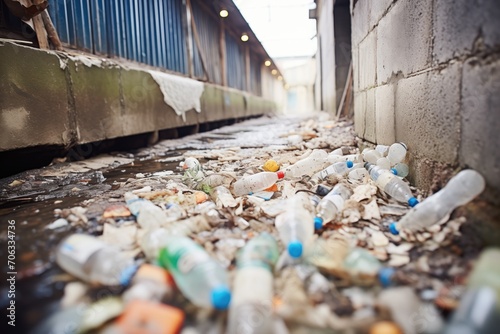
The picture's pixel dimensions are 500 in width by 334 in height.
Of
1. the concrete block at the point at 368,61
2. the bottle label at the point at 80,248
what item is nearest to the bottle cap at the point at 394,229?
the bottle label at the point at 80,248

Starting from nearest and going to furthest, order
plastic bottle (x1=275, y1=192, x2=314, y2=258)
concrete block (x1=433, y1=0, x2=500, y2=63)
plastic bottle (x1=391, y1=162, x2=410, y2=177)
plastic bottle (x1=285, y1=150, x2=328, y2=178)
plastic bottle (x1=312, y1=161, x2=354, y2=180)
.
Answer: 1. concrete block (x1=433, y1=0, x2=500, y2=63)
2. plastic bottle (x1=275, y1=192, x2=314, y2=258)
3. plastic bottle (x1=391, y1=162, x2=410, y2=177)
4. plastic bottle (x1=312, y1=161, x2=354, y2=180)
5. plastic bottle (x1=285, y1=150, x2=328, y2=178)

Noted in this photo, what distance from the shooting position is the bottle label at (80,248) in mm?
1172

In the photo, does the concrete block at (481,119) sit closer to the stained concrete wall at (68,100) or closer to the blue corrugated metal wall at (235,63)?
the stained concrete wall at (68,100)

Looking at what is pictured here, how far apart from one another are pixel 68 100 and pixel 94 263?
2698 mm

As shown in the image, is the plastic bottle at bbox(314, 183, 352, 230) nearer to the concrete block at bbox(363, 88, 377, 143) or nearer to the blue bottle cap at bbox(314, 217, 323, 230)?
the blue bottle cap at bbox(314, 217, 323, 230)

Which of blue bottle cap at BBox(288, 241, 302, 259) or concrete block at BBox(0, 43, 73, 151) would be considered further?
concrete block at BBox(0, 43, 73, 151)

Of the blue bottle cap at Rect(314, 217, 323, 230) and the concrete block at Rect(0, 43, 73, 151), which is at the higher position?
the concrete block at Rect(0, 43, 73, 151)

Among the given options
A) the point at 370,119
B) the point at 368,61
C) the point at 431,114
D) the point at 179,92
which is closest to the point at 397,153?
the point at 431,114

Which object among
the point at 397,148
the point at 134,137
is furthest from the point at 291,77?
the point at 397,148

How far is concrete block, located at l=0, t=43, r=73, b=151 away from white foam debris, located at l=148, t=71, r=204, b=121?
83.1 inches

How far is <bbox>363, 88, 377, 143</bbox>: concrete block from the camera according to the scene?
3.19m

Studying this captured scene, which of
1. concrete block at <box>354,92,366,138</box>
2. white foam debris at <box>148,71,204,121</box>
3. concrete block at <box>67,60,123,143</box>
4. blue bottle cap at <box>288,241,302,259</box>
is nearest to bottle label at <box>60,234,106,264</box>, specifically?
blue bottle cap at <box>288,241,302,259</box>

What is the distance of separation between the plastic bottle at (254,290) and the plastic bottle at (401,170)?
4.32ft

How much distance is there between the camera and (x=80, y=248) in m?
1.21
